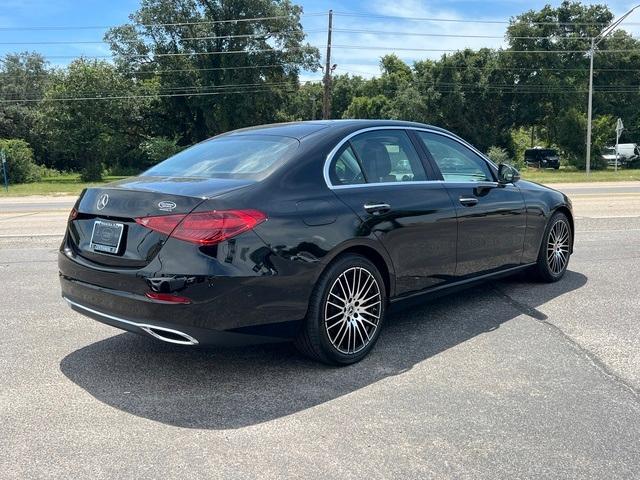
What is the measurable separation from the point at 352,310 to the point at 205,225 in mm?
1239

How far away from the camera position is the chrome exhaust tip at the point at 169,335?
349cm

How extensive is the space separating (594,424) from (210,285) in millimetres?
2296

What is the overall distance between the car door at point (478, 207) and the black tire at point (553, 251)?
1.93 ft

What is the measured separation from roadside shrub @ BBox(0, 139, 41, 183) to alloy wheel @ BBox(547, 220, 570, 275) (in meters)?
35.9

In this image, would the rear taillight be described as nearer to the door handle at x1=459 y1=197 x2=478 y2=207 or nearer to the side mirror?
the door handle at x1=459 y1=197 x2=478 y2=207

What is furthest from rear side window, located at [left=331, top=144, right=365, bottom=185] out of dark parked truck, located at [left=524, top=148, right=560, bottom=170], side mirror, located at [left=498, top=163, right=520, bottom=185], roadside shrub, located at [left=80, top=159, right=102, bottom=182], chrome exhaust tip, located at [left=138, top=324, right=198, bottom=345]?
dark parked truck, located at [left=524, top=148, right=560, bottom=170]

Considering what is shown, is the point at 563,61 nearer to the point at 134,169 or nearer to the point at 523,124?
the point at 523,124

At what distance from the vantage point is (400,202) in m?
4.41

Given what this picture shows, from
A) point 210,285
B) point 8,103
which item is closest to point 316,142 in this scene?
point 210,285

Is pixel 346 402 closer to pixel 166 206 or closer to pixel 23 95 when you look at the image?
pixel 166 206

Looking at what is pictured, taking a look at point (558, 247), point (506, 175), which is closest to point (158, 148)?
point (558, 247)

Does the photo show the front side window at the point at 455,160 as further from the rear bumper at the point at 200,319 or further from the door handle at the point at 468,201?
the rear bumper at the point at 200,319

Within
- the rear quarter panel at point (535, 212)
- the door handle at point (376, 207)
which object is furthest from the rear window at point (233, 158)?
the rear quarter panel at point (535, 212)

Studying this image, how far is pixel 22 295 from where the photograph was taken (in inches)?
242
